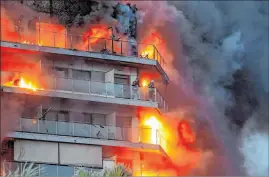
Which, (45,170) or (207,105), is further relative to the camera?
(207,105)

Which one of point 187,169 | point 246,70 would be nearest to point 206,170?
point 187,169

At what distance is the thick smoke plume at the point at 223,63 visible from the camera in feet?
273

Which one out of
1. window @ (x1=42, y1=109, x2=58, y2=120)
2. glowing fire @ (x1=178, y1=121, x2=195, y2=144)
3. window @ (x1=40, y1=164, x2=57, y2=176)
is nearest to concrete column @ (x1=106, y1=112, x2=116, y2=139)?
window @ (x1=42, y1=109, x2=58, y2=120)

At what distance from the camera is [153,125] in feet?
246

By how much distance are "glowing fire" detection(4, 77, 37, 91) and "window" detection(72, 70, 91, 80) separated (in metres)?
3.81

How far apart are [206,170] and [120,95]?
10.7 m

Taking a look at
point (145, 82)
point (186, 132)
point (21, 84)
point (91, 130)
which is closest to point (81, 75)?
point (91, 130)

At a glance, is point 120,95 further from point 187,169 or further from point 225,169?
point 225,169

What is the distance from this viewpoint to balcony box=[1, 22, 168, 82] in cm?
7012

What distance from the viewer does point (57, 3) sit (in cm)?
7431

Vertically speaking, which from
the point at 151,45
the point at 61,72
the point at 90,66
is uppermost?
the point at 151,45

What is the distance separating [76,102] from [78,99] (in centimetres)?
42

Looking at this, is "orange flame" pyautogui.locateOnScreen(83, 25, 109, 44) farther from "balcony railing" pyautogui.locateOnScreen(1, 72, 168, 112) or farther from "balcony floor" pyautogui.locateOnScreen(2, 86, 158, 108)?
"balcony floor" pyautogui.locateOnScreen(2, 86, 158, 108)

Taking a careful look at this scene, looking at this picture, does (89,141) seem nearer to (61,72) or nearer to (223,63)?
(61,72)
